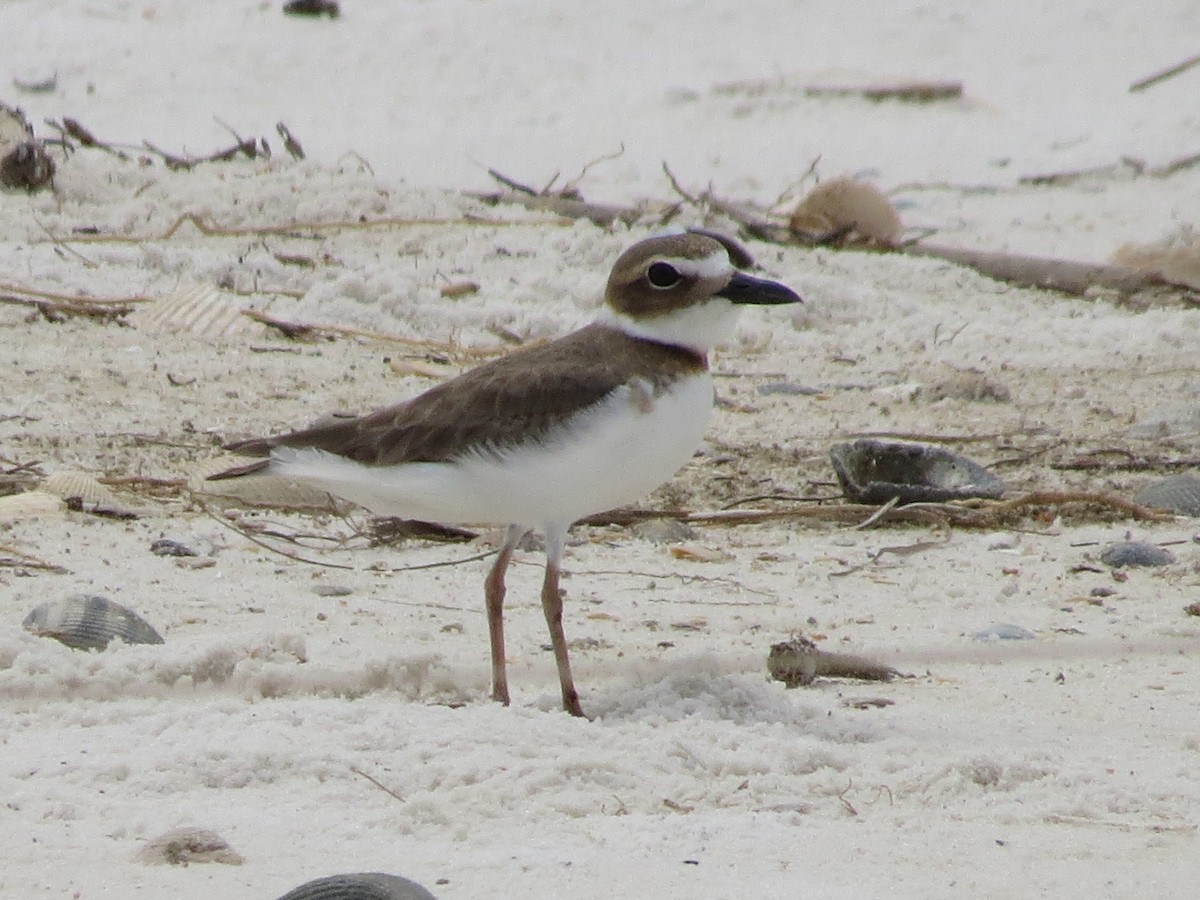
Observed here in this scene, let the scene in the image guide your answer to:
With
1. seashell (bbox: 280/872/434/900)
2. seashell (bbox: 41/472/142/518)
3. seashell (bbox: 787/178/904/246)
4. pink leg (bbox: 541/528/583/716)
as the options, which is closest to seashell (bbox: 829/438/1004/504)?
pink leg (bbox: 541/528/583/716)

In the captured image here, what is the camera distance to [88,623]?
13.8 ft

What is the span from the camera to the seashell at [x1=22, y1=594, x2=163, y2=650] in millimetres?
4184

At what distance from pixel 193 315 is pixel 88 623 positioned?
343cm

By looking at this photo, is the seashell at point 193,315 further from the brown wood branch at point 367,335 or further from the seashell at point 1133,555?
the seashell at point 1133,555

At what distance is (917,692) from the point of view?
13.9 ft

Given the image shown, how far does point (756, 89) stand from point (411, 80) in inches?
86.0

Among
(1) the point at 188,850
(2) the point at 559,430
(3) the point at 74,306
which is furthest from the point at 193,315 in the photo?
(1) the point at 188,850

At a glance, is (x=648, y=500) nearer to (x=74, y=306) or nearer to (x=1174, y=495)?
(x=1174, y=495)

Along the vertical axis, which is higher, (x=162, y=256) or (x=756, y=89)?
(x=756, y=89)

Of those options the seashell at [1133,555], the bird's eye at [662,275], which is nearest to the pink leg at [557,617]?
the bird's eye at [662,275]

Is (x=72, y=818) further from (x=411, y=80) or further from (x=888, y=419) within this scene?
(x=411, y=80)

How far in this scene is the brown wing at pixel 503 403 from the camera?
412 cm

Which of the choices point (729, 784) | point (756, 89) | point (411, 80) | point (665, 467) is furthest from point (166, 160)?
point (729, 784)

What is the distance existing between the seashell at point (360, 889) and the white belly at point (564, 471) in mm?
1403
